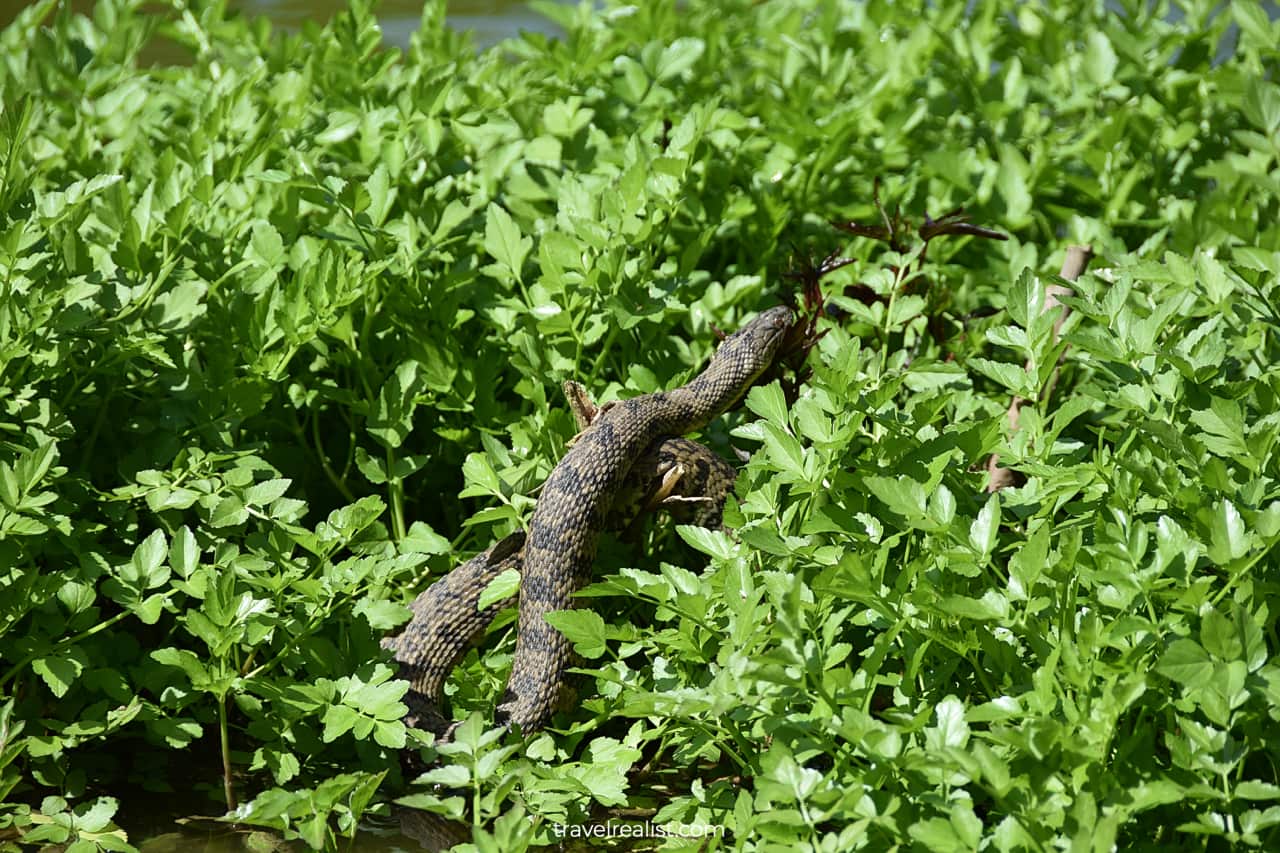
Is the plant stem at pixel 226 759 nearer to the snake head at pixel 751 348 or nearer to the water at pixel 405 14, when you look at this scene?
the snake head at pixel 751 348

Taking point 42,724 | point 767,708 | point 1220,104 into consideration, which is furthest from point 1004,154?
point 42,724

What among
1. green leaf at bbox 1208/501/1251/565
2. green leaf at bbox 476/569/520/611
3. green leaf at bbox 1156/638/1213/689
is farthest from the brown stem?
green leaf at bbox 476/569/520/611

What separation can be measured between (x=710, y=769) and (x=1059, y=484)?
3.54 ft

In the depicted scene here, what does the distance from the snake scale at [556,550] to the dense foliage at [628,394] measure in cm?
9

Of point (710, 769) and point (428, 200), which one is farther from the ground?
point (428, 200)

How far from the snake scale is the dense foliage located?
0.30 ft

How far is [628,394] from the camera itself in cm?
375

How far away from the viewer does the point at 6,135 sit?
10.6 feet

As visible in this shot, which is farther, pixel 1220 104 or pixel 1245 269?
pixel 1220 104

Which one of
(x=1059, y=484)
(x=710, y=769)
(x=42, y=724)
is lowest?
(x=710, y=769)

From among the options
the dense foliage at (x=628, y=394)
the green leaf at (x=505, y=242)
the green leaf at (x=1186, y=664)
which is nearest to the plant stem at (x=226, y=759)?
the dense foliage at (x=628, y=394)

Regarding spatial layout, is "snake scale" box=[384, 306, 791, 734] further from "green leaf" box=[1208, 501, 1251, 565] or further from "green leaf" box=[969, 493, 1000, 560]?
"green leaf" box=[1208, 501, 1251, 565]

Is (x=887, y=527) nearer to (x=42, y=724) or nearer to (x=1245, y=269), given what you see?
(x=1245, y=269)

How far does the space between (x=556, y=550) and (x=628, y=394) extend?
58 cm
